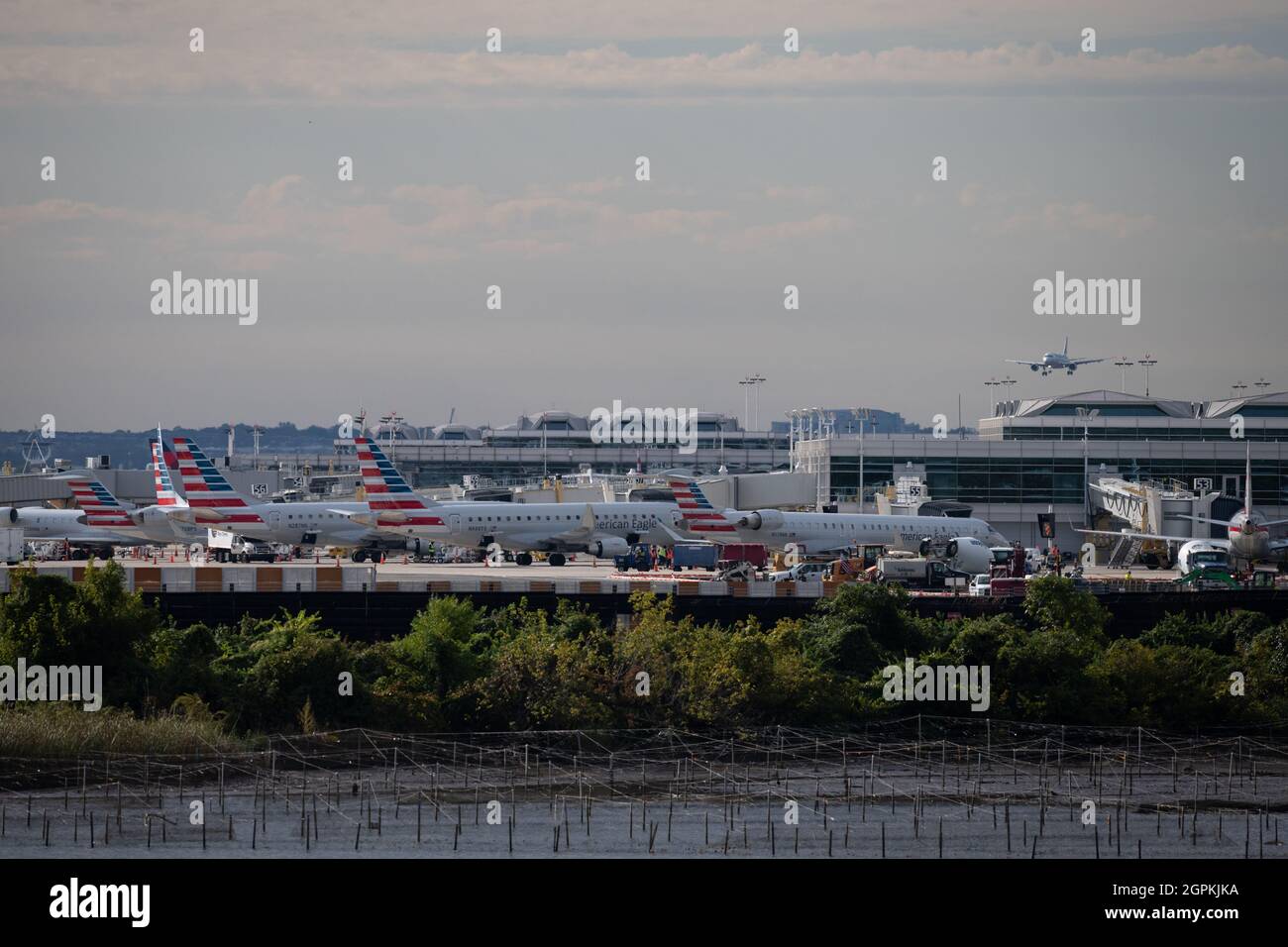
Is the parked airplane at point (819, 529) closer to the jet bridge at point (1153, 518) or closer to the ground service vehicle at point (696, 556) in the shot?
the ground service vehicle at point (696, 556)

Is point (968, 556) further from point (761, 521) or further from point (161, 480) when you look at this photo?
point (161, 480)

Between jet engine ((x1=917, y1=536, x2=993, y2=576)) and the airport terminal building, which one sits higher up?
the airport terminal building

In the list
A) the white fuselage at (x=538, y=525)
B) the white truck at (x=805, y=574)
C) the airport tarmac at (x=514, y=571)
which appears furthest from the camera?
the white fuselage at (x=538, y=525)

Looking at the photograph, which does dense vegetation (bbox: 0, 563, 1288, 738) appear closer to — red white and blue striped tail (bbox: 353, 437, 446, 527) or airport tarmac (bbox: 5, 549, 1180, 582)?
airport tarmac (bbox: 5, 549, 1180, 582)

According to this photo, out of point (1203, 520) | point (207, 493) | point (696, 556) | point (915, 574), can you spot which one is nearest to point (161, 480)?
point (207, 493)

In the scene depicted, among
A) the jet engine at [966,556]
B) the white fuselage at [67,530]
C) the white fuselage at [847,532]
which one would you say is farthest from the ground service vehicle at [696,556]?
the white fuselage at [67,530]

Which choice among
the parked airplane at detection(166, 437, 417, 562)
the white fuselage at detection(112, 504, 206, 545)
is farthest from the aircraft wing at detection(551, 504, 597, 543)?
the white fuselage at detection(112, 504, 206, 545)
